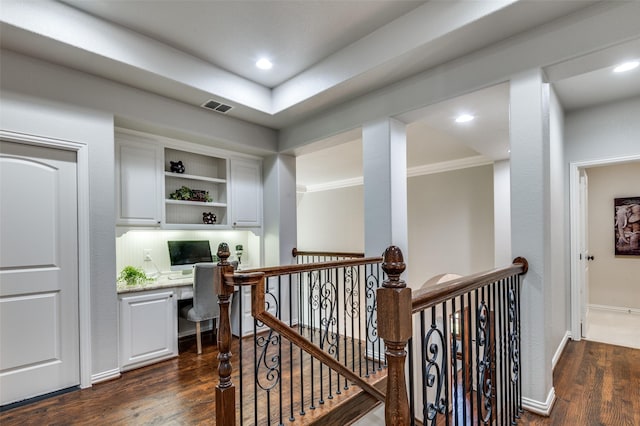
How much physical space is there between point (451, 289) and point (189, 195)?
3.50m

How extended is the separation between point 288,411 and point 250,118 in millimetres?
3170

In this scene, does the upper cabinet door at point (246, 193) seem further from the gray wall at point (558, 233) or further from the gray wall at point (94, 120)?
the gray wall at point (558, 233)

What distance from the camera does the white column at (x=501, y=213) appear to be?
507cm

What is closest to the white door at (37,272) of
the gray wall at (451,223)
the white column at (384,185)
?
the white column at (384,185)

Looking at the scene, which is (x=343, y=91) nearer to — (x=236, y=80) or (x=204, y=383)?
(x=236, y=80)

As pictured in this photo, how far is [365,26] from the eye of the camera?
266 centimetres

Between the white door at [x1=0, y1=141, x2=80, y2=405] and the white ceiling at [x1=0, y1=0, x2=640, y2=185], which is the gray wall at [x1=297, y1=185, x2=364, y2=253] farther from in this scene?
the white door at [x1=0, y1=141, x2=80, y2=405]

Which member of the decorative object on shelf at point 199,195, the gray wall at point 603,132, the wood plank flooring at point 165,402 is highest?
the gray wall at point 603,132

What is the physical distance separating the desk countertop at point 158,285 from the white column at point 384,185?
2.05 metres

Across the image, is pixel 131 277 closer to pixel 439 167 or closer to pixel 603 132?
pixel 603 132

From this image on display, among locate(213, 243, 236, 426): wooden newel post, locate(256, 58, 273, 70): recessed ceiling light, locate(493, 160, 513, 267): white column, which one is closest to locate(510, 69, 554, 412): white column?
locate(213, 243, 236, 426): wooden newel post

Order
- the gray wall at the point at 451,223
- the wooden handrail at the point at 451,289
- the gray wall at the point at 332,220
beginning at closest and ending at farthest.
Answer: the wooden handrail at the point at 451,289 < the gray wall at the point at 451,223 < the gray wall at the point at 332,220

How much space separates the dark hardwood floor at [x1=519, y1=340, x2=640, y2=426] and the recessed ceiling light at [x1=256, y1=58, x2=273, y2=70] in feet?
11.7

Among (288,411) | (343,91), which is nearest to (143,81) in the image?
(343,91)
